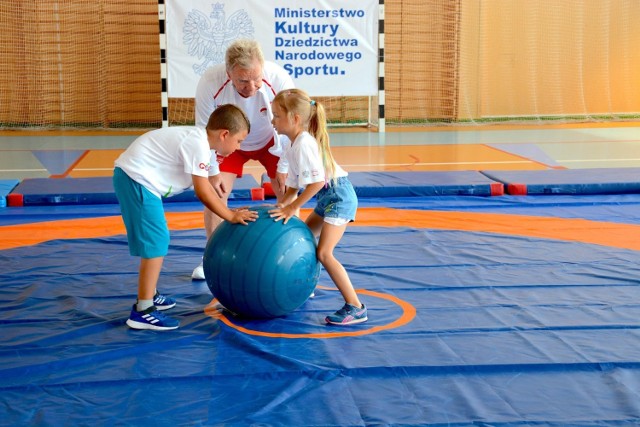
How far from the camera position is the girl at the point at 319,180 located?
436 centimetres

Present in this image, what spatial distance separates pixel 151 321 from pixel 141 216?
0.57 meters

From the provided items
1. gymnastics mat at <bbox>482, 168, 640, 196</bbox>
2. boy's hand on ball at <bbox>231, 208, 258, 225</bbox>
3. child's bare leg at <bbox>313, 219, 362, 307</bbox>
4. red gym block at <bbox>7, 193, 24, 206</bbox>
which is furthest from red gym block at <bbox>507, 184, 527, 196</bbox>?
red gym block at <bbox>7, 193, 24, 206</bbox>

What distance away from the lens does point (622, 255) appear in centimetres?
571

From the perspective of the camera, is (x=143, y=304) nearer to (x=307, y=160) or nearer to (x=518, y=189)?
(x=307, y=160)

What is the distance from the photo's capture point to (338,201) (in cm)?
451

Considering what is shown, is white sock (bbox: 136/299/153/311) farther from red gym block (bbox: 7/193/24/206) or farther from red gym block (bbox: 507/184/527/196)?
red gym block (bbox: 507/184/527/196)

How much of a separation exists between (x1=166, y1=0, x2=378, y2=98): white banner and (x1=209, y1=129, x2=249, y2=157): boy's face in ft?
25.6

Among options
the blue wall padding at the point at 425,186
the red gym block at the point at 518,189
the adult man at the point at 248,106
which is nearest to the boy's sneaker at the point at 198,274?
the adult man at the point at 248,106

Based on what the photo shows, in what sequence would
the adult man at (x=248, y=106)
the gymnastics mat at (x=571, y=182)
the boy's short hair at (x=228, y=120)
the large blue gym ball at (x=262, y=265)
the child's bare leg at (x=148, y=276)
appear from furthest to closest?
the gymnastics mat at (x=571, y=182) → the adult man at (x=248, y=106) → the child's bare leg at (x=148, y=276) → the boy's short hair at (x=228, y=120) → the large blue gym ball at (x=262, y=265)

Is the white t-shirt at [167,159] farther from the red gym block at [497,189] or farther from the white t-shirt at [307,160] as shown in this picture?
the red gym block at [497,189]

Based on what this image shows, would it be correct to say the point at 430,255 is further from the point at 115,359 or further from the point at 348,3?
the point at 348,3

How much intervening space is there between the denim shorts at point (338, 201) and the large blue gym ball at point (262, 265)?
0.20 meters

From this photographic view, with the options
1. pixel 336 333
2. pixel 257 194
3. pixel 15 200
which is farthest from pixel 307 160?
pixel 15 200

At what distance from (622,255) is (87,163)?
22.4 feet
